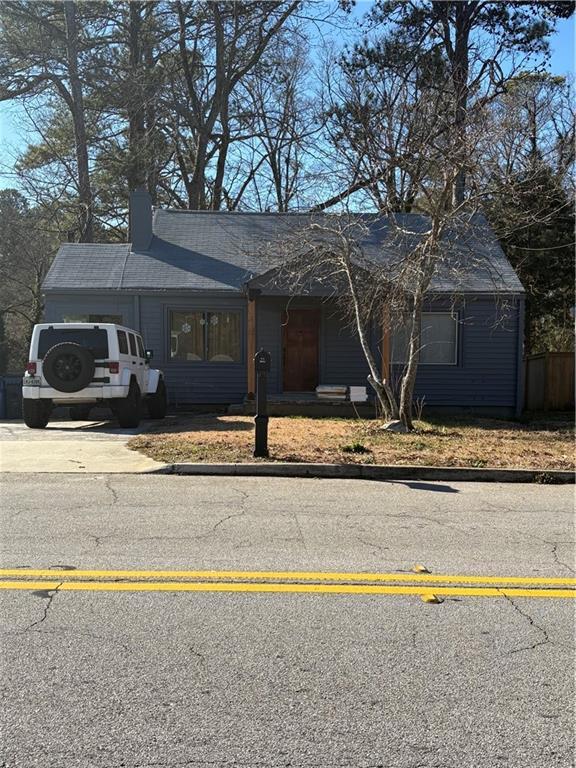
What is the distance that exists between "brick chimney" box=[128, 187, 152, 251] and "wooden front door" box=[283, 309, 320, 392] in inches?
190

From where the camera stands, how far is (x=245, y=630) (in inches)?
153

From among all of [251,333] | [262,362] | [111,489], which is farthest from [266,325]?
[111,489]

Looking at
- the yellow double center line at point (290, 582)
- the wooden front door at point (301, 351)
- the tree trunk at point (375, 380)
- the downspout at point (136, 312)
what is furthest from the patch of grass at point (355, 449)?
the downspout at point (136, 312)

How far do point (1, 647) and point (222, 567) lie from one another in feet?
5.77

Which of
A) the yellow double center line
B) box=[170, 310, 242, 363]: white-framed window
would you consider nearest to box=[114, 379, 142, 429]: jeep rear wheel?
box=[170, 310, 242, 363]: white-framed window

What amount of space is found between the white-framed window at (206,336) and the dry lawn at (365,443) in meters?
3.36

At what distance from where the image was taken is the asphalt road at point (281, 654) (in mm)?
2777

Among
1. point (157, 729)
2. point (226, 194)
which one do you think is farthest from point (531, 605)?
point (226, 194)

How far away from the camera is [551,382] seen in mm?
19781

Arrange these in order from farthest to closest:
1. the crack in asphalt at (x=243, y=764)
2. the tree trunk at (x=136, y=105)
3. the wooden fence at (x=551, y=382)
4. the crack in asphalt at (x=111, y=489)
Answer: the tree trunk at (x=136, y=105)
the wooden fence at (x=551, y=382)
the crack in asphalt at (x=111, y=489)
the crack in asphalt at (x=243, y=764)

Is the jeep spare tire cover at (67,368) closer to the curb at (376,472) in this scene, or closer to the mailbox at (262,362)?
the curb at (376,472)

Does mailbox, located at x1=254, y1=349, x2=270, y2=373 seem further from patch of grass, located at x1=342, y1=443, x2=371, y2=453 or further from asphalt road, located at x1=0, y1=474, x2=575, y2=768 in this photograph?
asphalt road, located at x1=0, y1=474, x2=575, y2=768

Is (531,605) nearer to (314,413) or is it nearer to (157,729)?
(157,729)

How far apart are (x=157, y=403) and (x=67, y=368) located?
3318 mm
